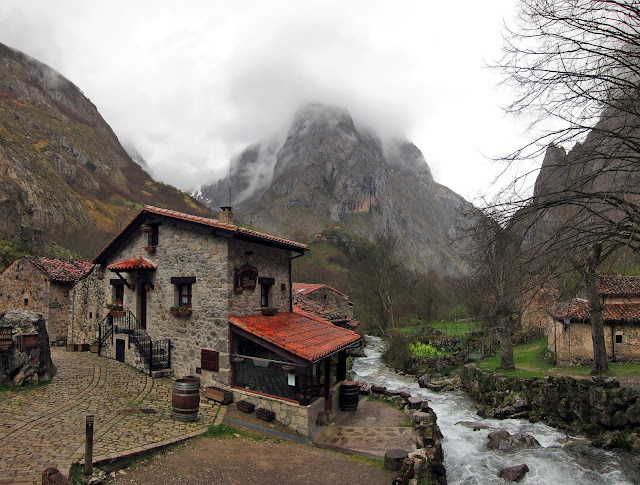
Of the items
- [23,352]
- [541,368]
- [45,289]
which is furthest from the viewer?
[45,289]

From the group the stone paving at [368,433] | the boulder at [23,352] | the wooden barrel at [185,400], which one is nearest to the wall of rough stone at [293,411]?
the stone paving at [368,433]

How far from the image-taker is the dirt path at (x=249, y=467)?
8.34 m

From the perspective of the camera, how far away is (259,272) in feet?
50.4

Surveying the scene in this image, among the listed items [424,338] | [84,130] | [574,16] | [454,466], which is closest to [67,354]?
[454,466]

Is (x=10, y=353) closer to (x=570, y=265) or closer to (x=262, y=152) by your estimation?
(x=570, y=265)

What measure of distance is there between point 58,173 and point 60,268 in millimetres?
57344

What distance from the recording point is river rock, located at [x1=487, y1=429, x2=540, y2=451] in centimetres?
1296

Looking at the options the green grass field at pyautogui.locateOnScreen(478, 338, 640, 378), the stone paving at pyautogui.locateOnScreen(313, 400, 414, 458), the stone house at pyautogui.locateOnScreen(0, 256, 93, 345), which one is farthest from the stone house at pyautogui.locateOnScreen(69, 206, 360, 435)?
the green grass field at pyautogui.locateOnScreen(478, 338, 640, 378)

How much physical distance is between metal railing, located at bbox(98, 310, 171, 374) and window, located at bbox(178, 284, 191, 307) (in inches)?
63.0

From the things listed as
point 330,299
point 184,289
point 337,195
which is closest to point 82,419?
point 184,289

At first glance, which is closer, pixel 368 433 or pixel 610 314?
pixel 368 433

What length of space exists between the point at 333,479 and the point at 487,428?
837cm

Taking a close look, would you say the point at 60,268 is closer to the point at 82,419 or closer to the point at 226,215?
the point at 226,215

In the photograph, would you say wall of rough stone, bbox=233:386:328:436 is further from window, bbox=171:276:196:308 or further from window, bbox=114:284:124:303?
window, bbox=114:284:124:303
